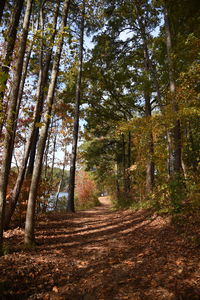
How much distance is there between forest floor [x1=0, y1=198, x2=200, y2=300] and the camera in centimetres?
284

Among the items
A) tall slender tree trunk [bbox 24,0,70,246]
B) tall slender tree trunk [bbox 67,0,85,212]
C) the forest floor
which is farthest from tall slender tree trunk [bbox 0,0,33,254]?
tall slender tree trunk [bbox 67,0,85,212]

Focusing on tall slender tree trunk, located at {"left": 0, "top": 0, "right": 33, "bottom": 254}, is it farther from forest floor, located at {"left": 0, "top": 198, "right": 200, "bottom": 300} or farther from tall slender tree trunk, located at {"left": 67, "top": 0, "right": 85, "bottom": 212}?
tall slender tree trunk, located at {"left": 67, "top": 0, "right": 85, "bottom": 212}

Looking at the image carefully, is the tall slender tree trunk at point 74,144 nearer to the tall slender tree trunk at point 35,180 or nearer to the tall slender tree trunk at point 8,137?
the tall slender tree trunk at point 35,180

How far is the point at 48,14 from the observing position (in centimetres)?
951

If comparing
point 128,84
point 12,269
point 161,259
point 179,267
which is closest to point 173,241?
point 161,259

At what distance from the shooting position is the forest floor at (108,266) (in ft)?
9.32

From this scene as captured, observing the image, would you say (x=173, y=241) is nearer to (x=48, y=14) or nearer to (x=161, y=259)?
(x=161, y=259)

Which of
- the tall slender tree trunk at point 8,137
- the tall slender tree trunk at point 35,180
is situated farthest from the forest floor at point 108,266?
the tall slender tree trunk at point 8,137

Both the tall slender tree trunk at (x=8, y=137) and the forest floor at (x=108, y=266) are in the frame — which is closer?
the forest floor at (x=108, y=266)

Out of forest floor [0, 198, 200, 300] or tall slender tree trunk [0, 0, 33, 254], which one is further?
tall slender tree trunk [0, 0, 33, 254]

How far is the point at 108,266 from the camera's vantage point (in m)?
3.84

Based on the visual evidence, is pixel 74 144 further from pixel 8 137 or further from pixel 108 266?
pixel 108 266

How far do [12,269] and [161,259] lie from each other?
3058 mm

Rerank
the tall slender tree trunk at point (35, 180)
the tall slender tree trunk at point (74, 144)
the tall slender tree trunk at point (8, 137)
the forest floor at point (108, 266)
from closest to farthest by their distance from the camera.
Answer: the forest floor at point (108, 266) → the tall slender tree trunk at point (8, 137) → the tall slender tree trunk at point (35, 180) → the tall slender tree trunk at point (74, 144)
